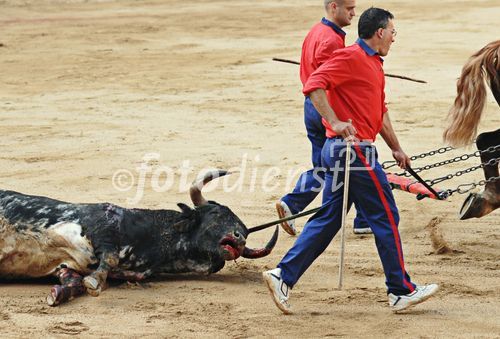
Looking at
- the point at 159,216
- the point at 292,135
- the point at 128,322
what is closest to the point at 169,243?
the point at 159,216

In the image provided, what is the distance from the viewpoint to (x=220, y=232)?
7.58 m

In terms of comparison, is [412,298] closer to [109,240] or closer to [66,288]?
[109,240]

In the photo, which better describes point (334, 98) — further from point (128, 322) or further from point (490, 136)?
point (490, 136)

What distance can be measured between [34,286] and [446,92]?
800 centimetres

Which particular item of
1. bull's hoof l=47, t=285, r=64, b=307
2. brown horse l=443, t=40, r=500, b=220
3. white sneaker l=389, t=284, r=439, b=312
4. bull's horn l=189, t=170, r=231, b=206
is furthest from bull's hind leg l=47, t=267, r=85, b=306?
brown horse l=443, t=40, r=500, b=220

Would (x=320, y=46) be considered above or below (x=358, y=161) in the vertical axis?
above

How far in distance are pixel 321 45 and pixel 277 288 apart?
2180mm

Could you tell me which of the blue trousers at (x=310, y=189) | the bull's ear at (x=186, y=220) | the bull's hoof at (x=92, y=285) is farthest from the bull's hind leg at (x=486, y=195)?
the bull's hoof at (x=92, y=285)

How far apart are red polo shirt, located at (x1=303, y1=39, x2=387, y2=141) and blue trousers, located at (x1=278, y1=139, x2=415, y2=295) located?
16 cm

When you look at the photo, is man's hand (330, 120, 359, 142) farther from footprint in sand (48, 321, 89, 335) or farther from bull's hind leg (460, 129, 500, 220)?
bull's hind leg (460, 129, 500, 220)

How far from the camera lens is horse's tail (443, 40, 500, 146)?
8508 millimetres

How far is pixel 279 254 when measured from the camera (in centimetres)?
851

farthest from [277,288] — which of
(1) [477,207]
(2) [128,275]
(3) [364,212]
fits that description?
(1) [477,207]

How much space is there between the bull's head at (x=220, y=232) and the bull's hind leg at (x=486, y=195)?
1825mm
